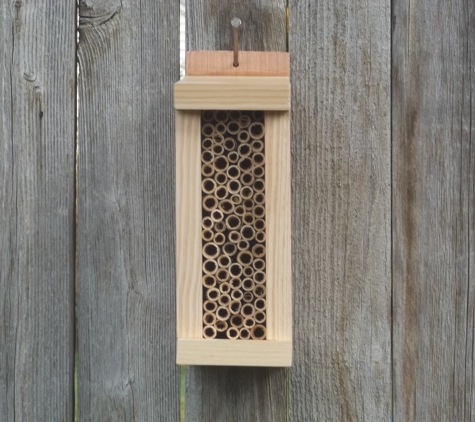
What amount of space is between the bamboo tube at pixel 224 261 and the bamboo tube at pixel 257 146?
5.1 inches

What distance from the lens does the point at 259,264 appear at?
27.5 inches

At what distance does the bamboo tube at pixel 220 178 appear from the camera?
27.5 inches

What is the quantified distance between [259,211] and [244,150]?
7 centimetres

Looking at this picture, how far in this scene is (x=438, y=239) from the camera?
819 mm

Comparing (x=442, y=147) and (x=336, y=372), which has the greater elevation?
(x=442, y=147)

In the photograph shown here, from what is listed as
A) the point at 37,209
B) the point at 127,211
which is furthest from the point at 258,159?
the point at 37,209

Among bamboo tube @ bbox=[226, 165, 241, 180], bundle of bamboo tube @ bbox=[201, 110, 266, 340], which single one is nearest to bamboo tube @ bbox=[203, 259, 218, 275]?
bundle of bamboo tube @ bbox=[201, 110, 266, 340]

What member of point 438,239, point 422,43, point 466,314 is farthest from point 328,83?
point 466,314

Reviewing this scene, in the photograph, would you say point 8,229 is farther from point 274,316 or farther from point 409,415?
point 409,415

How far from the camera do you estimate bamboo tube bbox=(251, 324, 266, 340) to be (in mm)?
693

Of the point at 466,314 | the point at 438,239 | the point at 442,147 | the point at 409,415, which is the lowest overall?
the point at 409,415

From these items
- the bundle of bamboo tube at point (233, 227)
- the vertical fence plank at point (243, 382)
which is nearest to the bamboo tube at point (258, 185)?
the bundle of bamboo tube at point (233, 227)

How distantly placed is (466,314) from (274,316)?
30 cm

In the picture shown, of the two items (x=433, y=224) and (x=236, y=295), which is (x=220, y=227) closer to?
(x=236, y=295)
